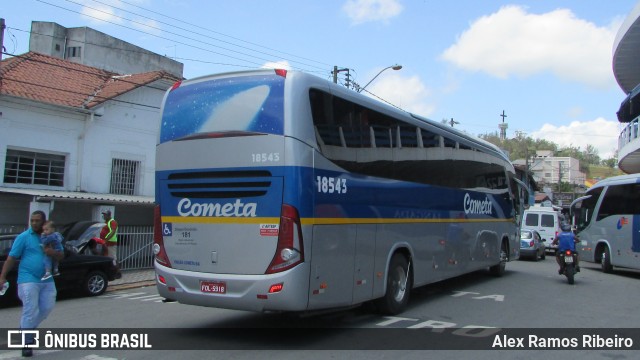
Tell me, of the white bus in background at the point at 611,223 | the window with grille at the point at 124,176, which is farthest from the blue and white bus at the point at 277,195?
the window with grille at the point at 124,176

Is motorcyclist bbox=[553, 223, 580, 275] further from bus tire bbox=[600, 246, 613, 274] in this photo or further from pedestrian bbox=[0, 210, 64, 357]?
pedestrian bbox=[0, 210, 64, 357]

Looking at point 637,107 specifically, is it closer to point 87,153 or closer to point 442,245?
point 442,245

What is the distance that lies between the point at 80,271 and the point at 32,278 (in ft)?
17.5

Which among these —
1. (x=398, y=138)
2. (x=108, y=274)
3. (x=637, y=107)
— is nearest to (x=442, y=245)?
(x=398, y=138)

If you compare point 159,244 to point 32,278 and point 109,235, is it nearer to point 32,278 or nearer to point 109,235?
point 32,278

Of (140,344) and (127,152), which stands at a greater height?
(127,152)

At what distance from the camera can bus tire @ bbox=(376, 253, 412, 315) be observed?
888 centimetres

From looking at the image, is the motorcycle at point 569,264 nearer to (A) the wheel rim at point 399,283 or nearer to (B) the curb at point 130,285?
(A) the wheel rim at point 399,283

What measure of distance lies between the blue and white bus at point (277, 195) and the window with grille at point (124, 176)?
13.2 metres

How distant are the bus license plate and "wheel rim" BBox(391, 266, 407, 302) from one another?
3.32 m

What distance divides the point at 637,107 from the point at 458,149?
86.0 feet

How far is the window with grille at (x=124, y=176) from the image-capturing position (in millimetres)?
19891

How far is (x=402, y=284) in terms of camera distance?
934 cm

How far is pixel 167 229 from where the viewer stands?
755 centimetres
